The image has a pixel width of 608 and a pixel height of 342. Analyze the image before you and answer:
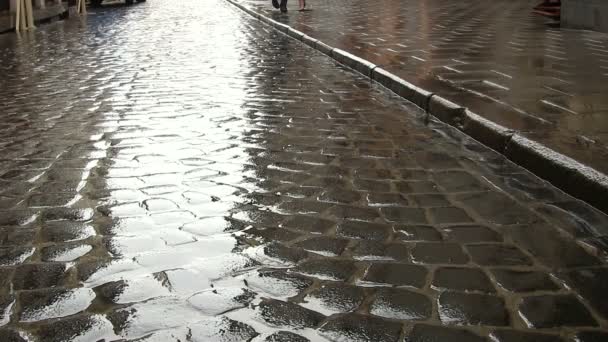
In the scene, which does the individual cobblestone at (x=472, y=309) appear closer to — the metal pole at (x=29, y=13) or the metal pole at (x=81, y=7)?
the metal pole at (x=29, y=13)

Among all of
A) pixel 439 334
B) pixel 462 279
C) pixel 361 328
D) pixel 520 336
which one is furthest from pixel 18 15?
pixel 520 336

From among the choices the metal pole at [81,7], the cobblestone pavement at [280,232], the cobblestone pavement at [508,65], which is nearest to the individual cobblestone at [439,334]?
the cobblestone pavement at [280,232]

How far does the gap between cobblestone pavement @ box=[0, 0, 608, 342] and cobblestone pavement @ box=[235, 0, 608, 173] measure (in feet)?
1.55

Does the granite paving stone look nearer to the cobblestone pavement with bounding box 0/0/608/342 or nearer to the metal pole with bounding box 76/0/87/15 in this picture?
the cobblestone pavement with bounding box 0/0/608/342

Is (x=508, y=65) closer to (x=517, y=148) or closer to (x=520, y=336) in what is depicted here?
(x=517, y=148)

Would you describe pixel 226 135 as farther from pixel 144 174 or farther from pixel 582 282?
pixel 582 282

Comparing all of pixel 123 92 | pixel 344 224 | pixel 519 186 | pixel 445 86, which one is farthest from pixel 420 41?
pixel 344 224

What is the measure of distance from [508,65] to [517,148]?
3655 millimetres

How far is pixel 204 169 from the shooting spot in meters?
4.43

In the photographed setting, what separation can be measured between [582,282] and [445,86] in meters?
4.22

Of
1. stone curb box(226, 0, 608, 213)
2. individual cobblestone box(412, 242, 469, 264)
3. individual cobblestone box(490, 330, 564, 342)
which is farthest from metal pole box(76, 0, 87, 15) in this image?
individual cobblestone box(490, 330, 564, 342)

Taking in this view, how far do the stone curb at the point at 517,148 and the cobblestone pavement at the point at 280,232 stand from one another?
98 mm

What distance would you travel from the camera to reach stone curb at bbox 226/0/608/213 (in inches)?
149

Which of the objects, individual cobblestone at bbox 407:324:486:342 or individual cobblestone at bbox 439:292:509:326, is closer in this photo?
individual cobblestone at bbox 407:324:486:342
